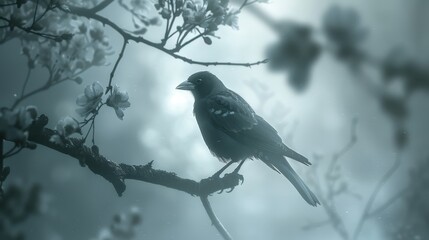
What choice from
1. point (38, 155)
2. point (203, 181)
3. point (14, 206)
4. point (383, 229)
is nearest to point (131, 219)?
point (14, 206)

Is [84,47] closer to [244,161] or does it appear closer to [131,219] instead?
[131,219]

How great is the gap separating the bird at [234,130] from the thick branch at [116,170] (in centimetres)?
31

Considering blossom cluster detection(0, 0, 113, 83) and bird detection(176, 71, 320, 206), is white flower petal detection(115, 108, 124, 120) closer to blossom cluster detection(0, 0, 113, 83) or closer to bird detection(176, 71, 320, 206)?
blossom cluster detection(0, 0, 113, 83)

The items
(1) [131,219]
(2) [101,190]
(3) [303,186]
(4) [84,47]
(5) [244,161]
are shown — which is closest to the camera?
(1) [131,219]

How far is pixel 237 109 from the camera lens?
2244 millimetres

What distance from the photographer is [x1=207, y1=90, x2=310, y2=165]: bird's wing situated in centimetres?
209

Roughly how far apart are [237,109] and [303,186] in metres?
0.53

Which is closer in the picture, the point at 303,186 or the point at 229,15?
the point at 229,15

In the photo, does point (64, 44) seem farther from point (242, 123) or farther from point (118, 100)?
point (242, 123)

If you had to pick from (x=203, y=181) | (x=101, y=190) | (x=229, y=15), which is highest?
(x=229, y=15)

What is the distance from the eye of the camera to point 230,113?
7.29 feet

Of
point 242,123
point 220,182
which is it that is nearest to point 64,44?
point 220,182

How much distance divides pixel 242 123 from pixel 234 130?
0.20 feet

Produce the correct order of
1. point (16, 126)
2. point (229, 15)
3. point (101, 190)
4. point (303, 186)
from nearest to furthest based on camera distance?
1. point (16, 126)
2. point (229, 15)
3. point (303, 186)
4. point (101, 190)
